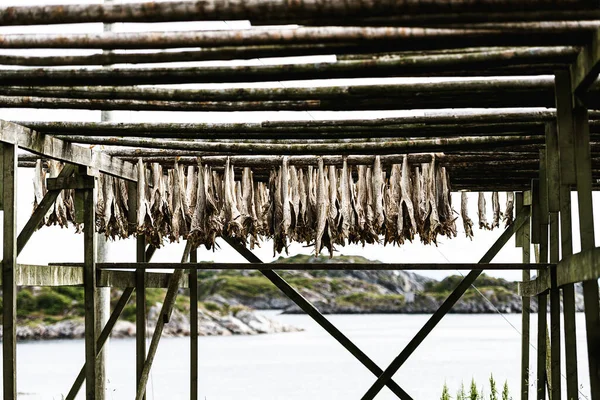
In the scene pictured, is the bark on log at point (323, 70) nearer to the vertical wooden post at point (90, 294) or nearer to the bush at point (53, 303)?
the vertical wooden post at point (90, 294)

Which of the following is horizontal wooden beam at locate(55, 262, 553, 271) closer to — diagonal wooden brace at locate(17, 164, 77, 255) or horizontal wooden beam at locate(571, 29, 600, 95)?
diagonal wooden brace at locate(17, 164, 77, 255)

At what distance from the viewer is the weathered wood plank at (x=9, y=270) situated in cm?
528

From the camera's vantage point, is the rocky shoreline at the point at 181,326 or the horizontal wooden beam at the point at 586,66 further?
the rocky shoreline at the point at 181,326

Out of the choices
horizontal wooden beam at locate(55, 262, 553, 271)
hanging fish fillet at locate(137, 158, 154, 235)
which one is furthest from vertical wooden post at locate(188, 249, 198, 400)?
horizontal wooden beam at locate(55, 262, 553, 271)

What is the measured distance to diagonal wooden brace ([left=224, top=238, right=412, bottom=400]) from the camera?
766 cm

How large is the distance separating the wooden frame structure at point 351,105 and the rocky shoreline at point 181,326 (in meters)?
30.7

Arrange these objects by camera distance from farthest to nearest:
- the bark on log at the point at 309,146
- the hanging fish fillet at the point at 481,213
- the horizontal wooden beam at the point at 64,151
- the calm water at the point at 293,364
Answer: the calm water at the point at 293,364 < the hanging fish fillet at the point at 481,213 < the bark on log at the point at 309,146 < the horizontal wooden beam at the point at 64,151

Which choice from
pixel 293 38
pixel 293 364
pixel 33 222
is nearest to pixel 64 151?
pixel 33 222

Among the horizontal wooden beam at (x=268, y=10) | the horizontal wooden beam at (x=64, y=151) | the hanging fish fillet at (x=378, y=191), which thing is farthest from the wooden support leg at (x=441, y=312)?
the horizontal wooden beam at (x=268, y=10)

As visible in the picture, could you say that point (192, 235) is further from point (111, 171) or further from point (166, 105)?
point (166, 105)

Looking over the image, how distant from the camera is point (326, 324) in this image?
7.92m

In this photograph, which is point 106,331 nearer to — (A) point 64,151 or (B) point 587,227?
(A) point 64,151

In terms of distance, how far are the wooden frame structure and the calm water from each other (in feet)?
24.8

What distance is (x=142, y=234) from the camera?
7.88 meters
